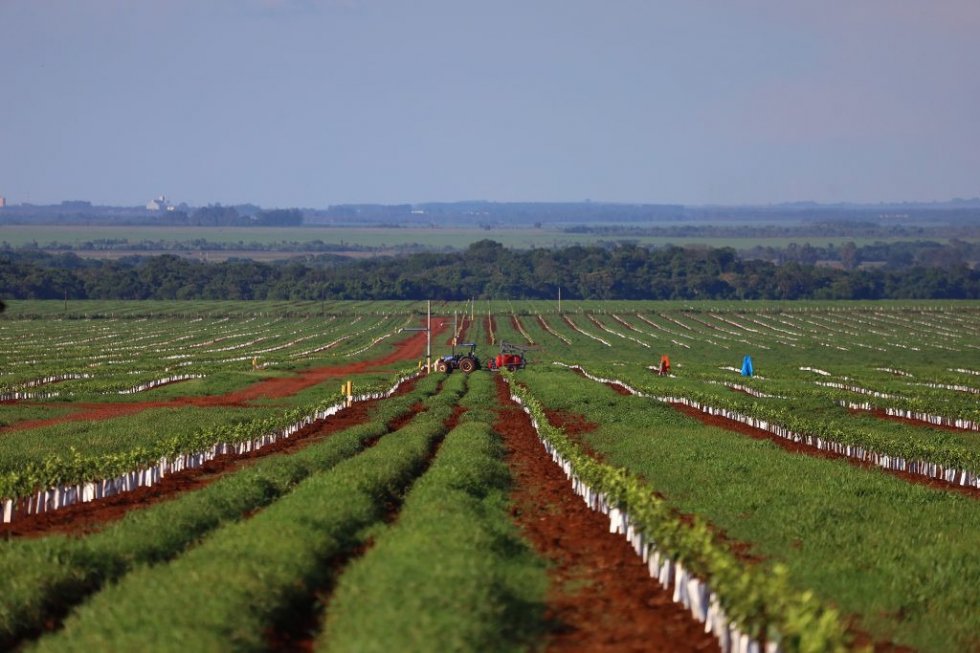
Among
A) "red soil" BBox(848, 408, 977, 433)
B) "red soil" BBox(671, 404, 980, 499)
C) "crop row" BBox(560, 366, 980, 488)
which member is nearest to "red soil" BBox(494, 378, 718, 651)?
"red soil" BBox(671, 404, 980, 499)

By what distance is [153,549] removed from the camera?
14281mm

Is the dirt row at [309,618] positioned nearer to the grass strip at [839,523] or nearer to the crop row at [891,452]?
the grass strip at [839,523]

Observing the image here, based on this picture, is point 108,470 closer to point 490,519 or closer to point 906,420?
point 490,519

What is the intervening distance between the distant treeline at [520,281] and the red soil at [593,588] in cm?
13905

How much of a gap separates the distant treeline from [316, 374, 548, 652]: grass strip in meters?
141

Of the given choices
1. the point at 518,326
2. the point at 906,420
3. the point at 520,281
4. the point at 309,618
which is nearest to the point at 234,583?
the point at 309,618

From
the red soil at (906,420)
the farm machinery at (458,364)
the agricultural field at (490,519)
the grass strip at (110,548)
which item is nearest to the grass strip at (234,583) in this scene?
the agricultural field at (490,519)

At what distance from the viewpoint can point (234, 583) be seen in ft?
38.7

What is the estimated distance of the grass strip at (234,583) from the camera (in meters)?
10.3

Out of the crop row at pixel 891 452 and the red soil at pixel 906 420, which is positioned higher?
the crop row at pixel 891 452

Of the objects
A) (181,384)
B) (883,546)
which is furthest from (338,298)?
(883,546)

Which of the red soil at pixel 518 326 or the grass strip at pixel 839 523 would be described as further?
the red soil at pixel 518 326

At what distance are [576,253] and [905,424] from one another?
513 feet

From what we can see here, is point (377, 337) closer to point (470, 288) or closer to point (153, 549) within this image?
point (470, 288)
